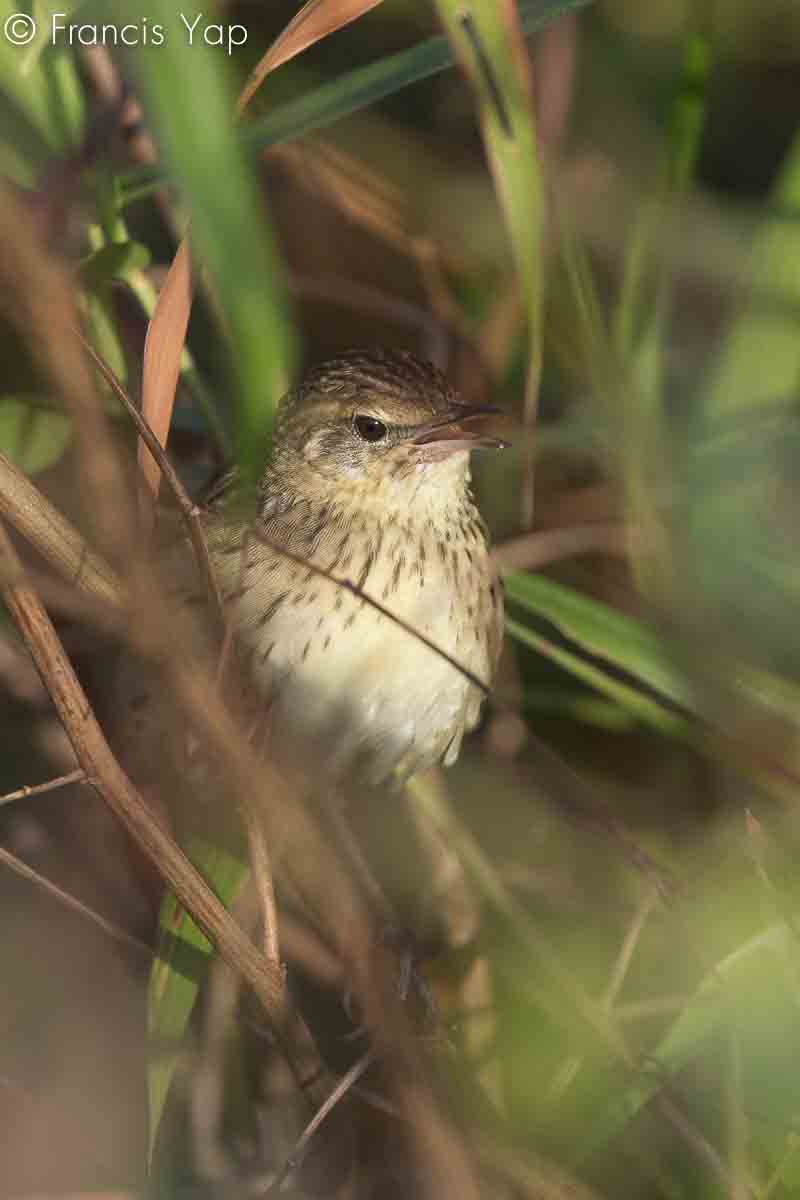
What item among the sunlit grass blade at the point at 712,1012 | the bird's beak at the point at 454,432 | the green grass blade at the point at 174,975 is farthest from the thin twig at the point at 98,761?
the bird's beak at the point at 454,432

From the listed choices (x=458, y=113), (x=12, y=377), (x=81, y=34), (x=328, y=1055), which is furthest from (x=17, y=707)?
(x=458, y=113)

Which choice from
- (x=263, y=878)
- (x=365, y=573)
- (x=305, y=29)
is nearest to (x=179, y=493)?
(x=263, y=878)

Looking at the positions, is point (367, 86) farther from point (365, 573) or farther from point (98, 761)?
point (98, 761)

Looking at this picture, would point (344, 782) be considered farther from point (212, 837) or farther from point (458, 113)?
point (458, 113)

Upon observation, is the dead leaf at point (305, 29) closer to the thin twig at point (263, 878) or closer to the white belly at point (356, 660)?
the white belly at point (356, 660)

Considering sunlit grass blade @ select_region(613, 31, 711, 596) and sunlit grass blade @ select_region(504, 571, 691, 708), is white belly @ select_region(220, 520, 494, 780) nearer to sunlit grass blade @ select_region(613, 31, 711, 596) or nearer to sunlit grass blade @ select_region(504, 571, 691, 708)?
sunlit grass blade @ select_region(504, 571, 691, 708)

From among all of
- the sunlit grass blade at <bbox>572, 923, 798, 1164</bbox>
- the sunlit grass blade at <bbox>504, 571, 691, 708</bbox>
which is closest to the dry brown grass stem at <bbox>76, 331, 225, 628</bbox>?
the sunlit grass blade at <bbox>572, 923, 798, 1164</bbox>

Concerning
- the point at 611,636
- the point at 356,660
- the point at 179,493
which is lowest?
the point at 611,636

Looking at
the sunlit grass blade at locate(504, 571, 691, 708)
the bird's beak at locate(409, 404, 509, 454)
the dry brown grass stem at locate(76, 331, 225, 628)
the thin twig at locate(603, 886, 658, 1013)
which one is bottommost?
the thin twig at locate(603, 886, 658, 1013)
